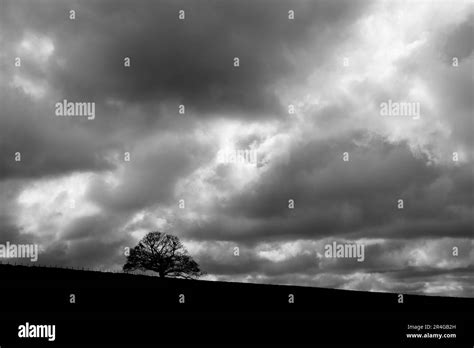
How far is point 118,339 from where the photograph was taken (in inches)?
1363

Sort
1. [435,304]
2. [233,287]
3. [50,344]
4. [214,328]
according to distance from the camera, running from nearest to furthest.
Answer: [50,344]
[214,328]
[435,304]
[233,287]

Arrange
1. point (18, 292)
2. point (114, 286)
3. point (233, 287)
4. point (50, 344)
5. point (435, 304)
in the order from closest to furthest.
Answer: point (50, 344) < point (18, 292) < point (114, 286) < point (435, 304) < point (233, 287)

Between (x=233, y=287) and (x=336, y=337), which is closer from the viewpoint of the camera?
(x=336, y=337)

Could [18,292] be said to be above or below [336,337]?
above

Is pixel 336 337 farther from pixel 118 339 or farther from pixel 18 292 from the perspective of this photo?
pixel 18 292

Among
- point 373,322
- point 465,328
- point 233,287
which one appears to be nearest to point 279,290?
point 233,287

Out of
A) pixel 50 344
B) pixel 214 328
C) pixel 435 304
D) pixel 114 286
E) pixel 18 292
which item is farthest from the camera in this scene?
pixel 435 304

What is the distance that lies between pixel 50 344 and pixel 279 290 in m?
29.1

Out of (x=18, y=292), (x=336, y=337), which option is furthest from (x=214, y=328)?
(x=18, y=292)

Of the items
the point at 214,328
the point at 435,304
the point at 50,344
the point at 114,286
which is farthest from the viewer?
the point at 435,304

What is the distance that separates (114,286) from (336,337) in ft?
68.8

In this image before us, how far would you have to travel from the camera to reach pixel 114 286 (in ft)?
157

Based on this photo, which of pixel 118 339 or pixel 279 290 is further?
pixel 279 290

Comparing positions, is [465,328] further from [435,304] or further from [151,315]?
[151,315]
